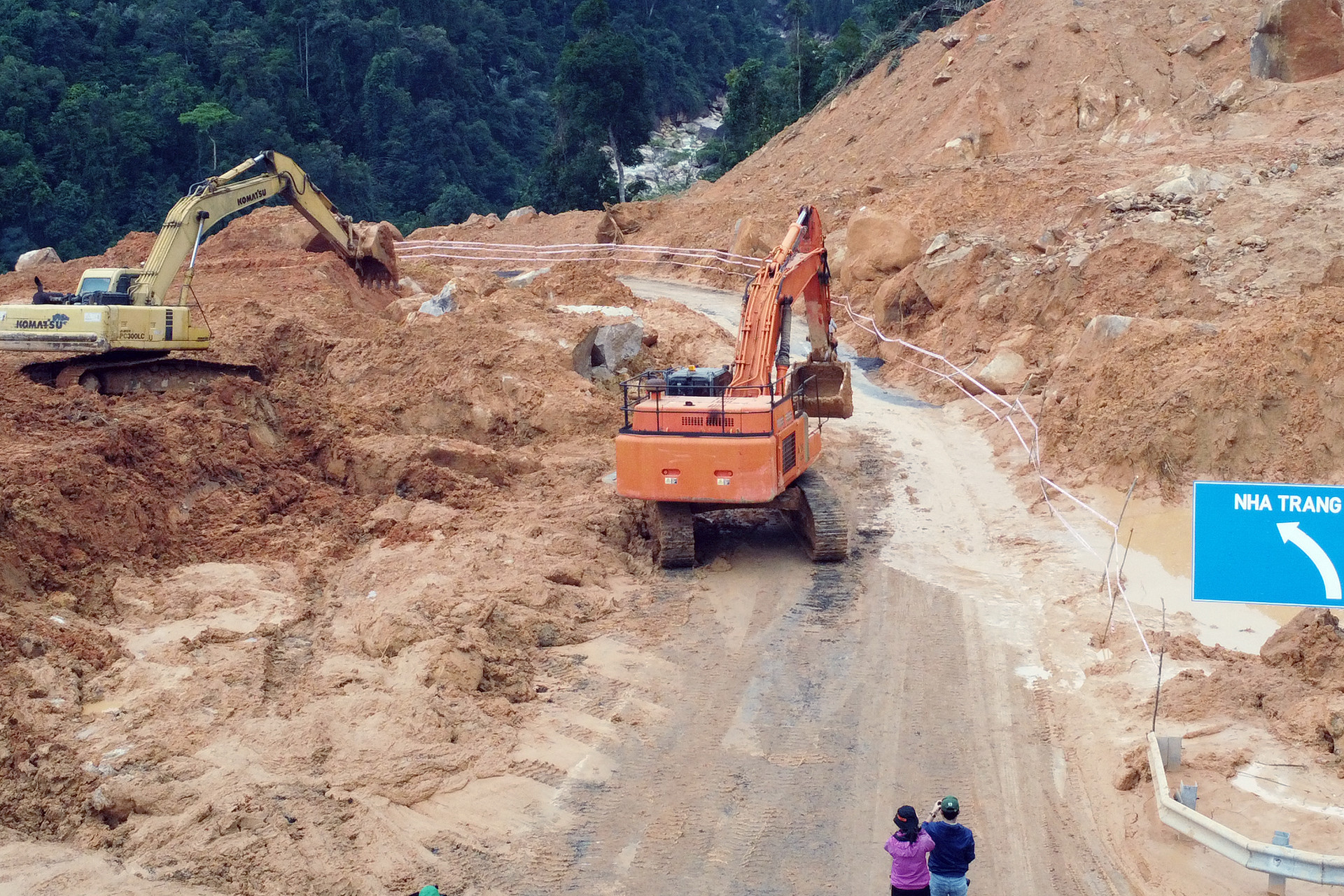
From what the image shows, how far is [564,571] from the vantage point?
44.0 feet

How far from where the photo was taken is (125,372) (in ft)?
58.6

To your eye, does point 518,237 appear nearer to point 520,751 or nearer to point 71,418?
point 71,418

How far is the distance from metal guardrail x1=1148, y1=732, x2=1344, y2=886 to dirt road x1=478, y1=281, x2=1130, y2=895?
0.58m

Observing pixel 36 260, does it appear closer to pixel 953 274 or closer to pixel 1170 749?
pixel 953 274

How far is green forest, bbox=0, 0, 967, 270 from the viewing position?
165ft

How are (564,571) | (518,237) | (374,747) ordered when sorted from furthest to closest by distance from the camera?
1. (518,237)
2. (564,571)
3. (374,747)

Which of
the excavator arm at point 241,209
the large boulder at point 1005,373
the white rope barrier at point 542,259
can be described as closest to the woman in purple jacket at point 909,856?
the large boulder at point 1005,373

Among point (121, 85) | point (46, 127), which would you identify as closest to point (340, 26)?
point (121, 85)

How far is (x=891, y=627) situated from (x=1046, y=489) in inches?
181

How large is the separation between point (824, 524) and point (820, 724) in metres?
3.83

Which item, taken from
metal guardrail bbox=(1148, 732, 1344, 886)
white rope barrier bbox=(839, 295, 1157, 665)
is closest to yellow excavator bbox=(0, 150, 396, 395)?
white rope barrier bbox=(839, 295, 1157, 665)

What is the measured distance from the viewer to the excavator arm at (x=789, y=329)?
1462 centimetres

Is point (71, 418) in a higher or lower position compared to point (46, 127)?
lower

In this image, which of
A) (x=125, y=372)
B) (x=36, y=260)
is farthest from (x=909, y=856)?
(x=36, y=260)
